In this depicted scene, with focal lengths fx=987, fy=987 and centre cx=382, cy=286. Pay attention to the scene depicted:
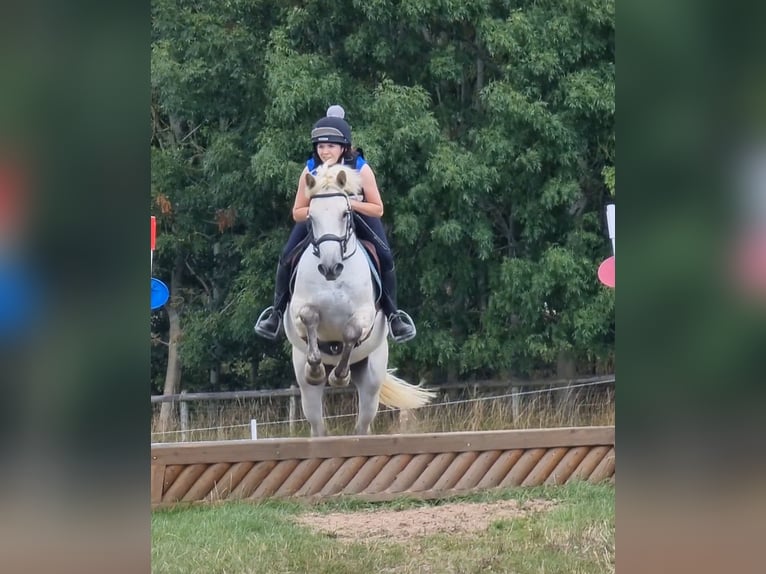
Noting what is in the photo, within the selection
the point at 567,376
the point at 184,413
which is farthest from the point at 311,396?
the point at 567,376

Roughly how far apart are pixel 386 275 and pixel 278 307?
0.68 m

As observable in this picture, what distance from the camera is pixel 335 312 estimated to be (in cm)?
547

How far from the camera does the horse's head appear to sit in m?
5.13

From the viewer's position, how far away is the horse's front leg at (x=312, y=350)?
5488 mm

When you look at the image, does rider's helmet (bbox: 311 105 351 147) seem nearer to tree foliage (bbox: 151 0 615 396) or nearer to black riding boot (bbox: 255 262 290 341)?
black riding boot (bbox: 255 262 290 341)

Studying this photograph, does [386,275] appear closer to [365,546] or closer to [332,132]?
[332,132]

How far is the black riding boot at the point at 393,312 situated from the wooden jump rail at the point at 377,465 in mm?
743

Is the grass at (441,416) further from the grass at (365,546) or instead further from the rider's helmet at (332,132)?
the rider's helmet at (332,132)

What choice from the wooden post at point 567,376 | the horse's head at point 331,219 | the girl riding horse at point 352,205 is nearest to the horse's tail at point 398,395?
the girl riding horse at point 352,205

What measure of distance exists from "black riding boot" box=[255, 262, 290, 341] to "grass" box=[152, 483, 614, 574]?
104 cm
